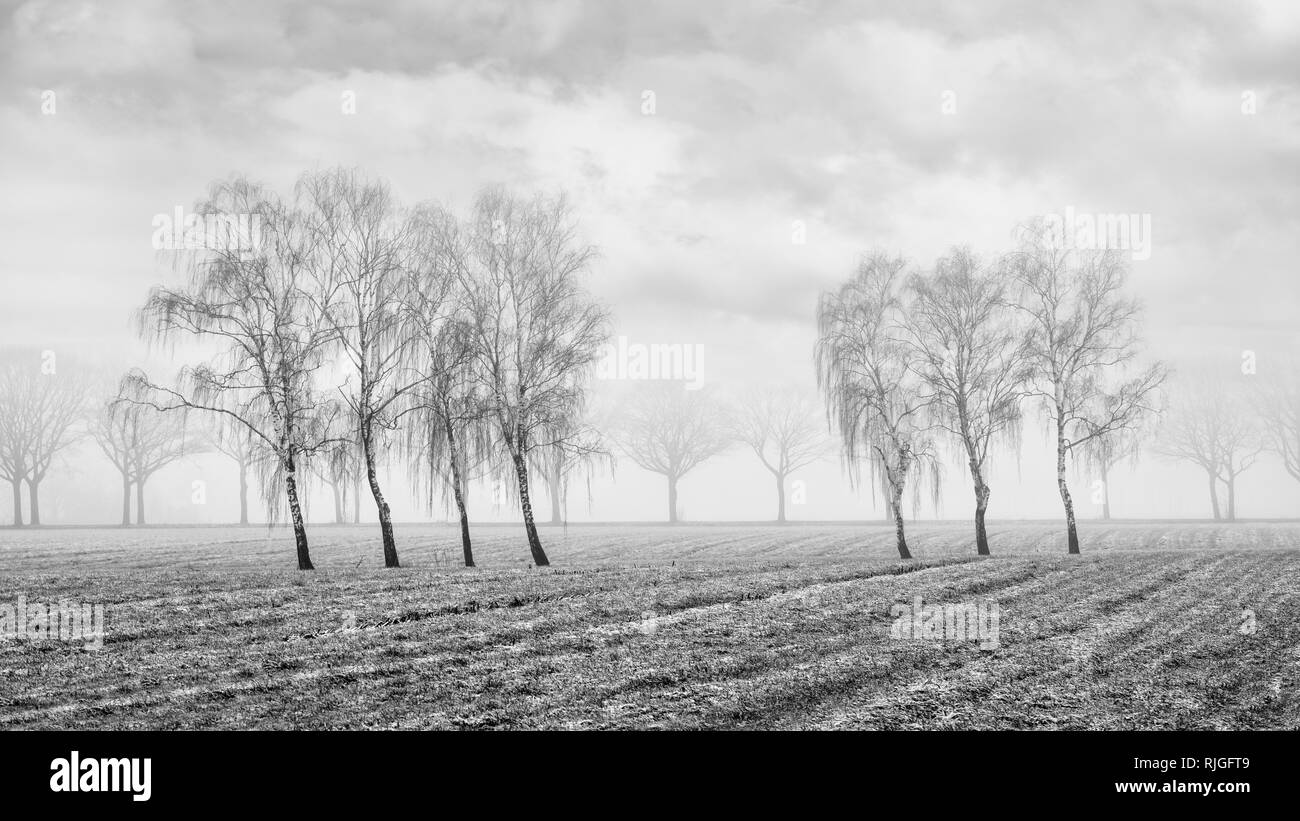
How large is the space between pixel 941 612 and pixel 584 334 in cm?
1594

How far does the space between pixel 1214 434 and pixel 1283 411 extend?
5161 mm

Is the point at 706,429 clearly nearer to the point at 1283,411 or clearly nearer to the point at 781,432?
the point at 781,432

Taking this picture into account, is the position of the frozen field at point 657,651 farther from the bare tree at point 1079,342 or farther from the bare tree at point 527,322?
the bare tree at point 1079,342

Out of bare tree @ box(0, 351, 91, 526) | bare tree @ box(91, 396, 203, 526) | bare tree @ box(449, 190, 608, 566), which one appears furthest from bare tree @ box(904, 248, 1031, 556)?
bare tree @ box(0, 351, 91, 526)

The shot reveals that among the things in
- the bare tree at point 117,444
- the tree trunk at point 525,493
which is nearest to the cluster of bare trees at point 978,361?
the tree trunk at point 525,493

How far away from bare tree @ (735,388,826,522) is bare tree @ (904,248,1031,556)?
4023 centimetres

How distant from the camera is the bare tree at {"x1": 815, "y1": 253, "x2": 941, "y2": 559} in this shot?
3431 cm

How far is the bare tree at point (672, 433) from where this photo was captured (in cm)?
7331

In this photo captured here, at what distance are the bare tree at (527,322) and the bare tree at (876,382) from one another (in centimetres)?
1025

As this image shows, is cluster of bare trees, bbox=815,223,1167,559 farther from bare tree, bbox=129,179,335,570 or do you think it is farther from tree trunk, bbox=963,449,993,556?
bare tree, bbox=129,179,335,570
